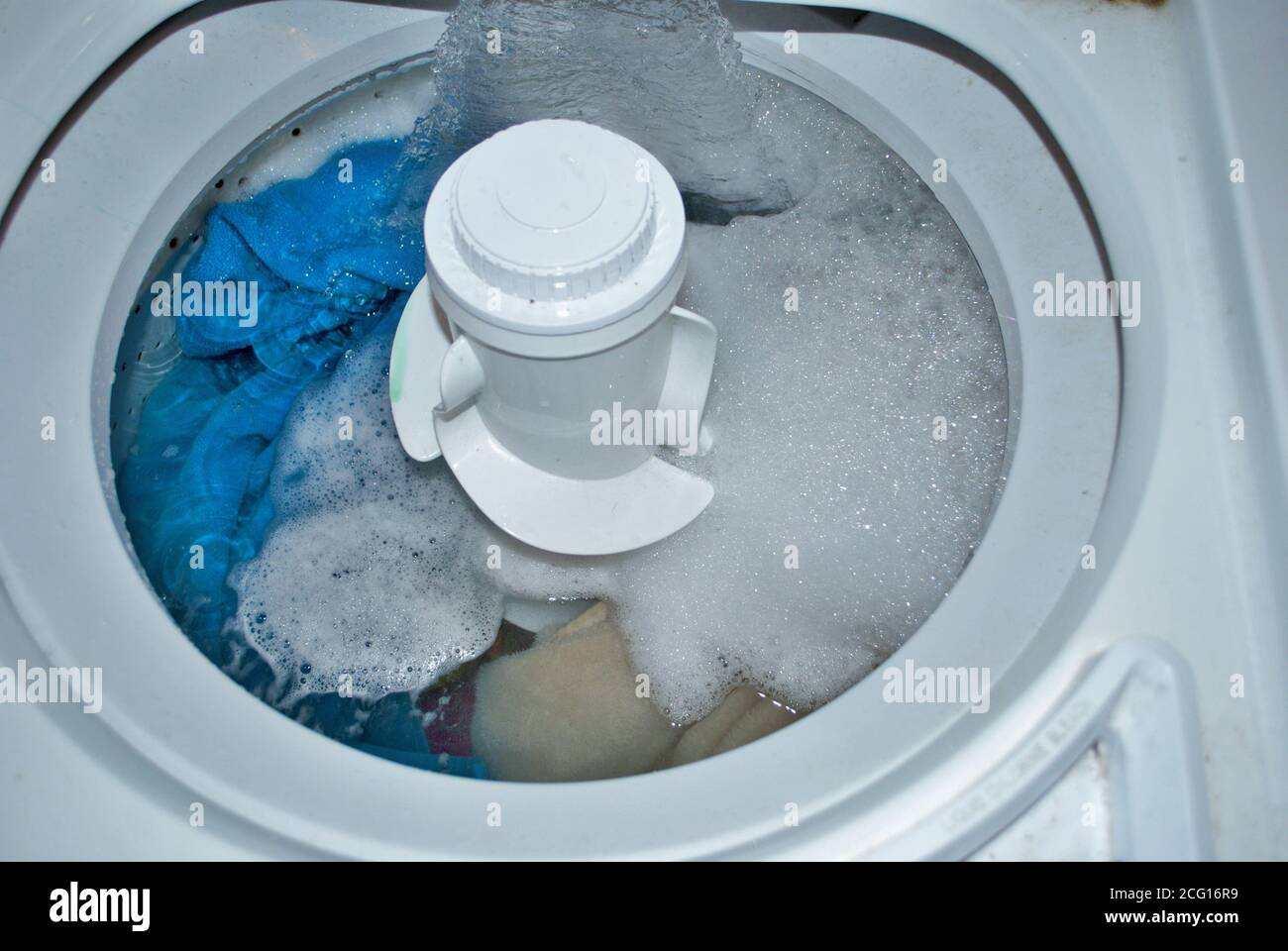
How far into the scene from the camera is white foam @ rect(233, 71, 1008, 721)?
80 centimetres

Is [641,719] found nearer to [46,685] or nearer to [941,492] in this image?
[941,492]

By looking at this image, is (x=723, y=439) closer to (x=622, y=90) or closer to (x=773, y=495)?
(x=773, y=495)

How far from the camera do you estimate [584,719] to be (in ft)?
2.56

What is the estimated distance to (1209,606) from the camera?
60 cm

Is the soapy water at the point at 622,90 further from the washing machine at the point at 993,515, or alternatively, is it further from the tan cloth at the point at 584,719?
the tan cloth at the point at 584,719

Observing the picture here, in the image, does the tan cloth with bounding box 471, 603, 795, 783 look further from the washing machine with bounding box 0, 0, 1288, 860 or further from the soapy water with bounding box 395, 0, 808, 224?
the soapy water with bounding box 395, 0, 808, 224

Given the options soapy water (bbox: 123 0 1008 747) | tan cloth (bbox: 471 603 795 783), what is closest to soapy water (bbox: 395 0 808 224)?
soapy water (bbox: 123 0 1008 747)

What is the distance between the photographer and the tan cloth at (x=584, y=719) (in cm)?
A: 76

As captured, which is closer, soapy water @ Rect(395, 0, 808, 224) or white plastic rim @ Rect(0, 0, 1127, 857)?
white plastic rim @ Rect(0, 0, 1127, 857)

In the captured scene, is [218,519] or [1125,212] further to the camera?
[218,519]

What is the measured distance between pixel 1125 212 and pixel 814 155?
293 millimetres

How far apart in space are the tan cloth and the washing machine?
0.37ft
